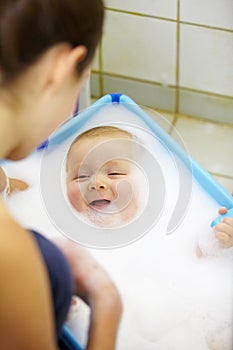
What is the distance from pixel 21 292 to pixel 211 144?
937mm

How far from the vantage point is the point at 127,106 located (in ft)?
4.04

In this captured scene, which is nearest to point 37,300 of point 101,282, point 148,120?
point 101,282

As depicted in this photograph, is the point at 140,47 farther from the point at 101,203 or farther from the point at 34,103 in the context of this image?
the point at 34,103

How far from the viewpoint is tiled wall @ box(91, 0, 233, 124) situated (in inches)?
52.1

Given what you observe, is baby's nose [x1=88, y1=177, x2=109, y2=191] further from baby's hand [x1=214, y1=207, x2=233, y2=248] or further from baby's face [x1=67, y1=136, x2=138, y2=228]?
baby's hand [x1=214, y1=207, x2=233, y2=248]

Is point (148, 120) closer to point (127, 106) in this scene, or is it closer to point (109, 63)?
point (127, 106)

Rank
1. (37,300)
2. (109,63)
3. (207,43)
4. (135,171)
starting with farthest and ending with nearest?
(109,63) → (207,43) → (135,171) → (37,300)

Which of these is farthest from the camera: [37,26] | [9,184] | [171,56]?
[171,56]

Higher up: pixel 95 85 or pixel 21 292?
pixel 21 292

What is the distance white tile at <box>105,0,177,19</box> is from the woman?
2.38ft

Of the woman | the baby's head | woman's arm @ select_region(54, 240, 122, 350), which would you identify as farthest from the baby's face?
the woman

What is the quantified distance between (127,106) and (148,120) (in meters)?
0.05

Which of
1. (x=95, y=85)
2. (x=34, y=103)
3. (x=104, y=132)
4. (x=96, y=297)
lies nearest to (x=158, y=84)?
(x=95, y=85)

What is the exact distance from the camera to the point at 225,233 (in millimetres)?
1065
